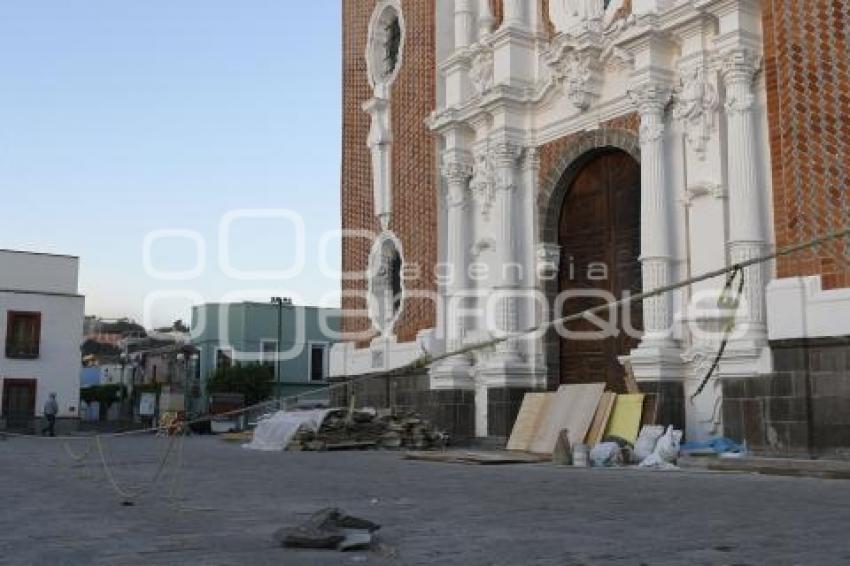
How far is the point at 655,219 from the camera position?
13.5 meters

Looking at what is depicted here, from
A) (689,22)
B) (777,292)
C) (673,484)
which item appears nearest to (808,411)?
(777,292)

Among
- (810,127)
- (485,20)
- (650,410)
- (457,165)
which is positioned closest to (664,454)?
(650,410)

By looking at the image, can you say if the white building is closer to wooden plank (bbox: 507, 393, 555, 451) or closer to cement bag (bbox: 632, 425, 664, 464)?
wooden plank (bbox: 507, 393, 555, 451)

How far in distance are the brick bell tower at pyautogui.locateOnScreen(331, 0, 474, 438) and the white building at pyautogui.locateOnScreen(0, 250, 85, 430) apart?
1573cm

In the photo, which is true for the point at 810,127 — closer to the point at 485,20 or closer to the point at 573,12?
the point at 573,12

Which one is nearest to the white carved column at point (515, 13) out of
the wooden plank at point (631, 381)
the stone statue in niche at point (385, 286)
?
the stone statue in niche at point (385, 286)

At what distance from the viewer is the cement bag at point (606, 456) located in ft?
39.7

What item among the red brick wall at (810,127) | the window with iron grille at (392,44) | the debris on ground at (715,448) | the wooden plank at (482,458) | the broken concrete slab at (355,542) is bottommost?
the wooden plank at (482,458)

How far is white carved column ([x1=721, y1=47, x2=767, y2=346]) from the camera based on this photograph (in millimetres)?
12141

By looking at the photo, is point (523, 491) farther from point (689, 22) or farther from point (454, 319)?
point (454, 319)

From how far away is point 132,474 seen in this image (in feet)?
36.3

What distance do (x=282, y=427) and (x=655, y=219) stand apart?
7.97m

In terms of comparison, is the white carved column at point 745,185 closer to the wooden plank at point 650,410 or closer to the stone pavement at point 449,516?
the wooden plank at point 650,410

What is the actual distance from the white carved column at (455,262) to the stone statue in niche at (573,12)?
2.94m
